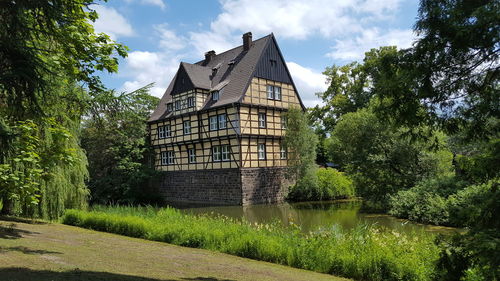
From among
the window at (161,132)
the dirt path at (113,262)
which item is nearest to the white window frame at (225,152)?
the window at (161,132)

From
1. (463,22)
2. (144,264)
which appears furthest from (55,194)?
(463,22)

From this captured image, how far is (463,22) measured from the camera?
3.94m

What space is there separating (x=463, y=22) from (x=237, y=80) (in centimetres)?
2292

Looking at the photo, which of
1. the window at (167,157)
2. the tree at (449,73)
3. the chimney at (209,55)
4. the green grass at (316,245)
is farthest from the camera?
the chimney at (209,55)

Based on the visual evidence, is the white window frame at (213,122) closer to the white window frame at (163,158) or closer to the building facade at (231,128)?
the building facade at (231,128)

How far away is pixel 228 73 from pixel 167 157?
Result: 26.9 ft

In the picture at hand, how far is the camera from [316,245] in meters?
7.97

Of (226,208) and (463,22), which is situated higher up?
(463,22)

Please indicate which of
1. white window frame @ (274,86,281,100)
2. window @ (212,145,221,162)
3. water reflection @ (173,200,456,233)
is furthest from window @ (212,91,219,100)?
water reflection @ (173,200,456,233)

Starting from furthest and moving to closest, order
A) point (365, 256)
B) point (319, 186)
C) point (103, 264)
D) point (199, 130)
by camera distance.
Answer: point (199, 130), point (319, 186), point (365, 256), point (103, 264)

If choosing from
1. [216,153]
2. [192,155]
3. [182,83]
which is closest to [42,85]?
[216,153]

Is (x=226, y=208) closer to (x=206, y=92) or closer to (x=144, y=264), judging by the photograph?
(x=206, y=92)

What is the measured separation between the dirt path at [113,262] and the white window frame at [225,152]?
53.9ft

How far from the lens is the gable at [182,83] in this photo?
28.0 m
